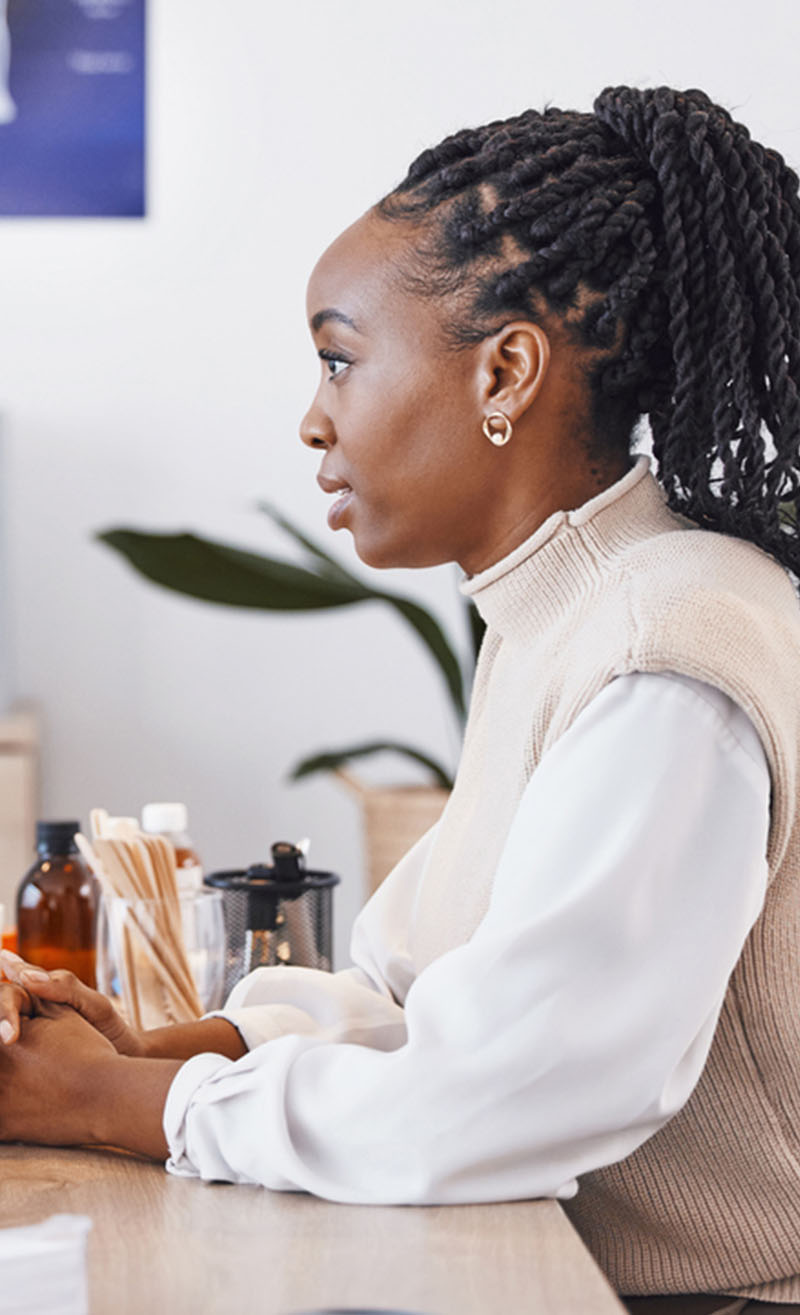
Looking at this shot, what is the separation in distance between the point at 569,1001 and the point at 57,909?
0.72 metres

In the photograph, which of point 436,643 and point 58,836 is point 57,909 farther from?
point 436,643

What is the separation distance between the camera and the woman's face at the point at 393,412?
3.25 ft

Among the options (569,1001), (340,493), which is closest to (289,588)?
(340,493)

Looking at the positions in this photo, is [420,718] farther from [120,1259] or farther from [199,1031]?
[120,1259]

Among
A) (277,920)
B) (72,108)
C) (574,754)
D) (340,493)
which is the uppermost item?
(72,108)

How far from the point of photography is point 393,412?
995mm

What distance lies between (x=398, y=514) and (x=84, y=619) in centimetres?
188

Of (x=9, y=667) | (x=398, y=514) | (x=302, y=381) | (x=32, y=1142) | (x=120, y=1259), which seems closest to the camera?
(x=120, y=1259)

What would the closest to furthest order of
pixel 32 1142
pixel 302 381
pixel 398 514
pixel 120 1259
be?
1. pixel 120 1259
2. pixel 32 1142
3. pixel 398 514
4. pixel 302 381

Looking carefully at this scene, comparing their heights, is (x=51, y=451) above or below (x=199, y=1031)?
above

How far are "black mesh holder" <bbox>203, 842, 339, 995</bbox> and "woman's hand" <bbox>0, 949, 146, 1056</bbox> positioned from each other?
12.2 inches

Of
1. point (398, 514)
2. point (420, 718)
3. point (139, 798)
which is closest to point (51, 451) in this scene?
point (139, 798)

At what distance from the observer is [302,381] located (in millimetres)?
2846

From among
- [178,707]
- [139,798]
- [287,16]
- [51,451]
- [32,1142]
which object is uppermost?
[287,16]
